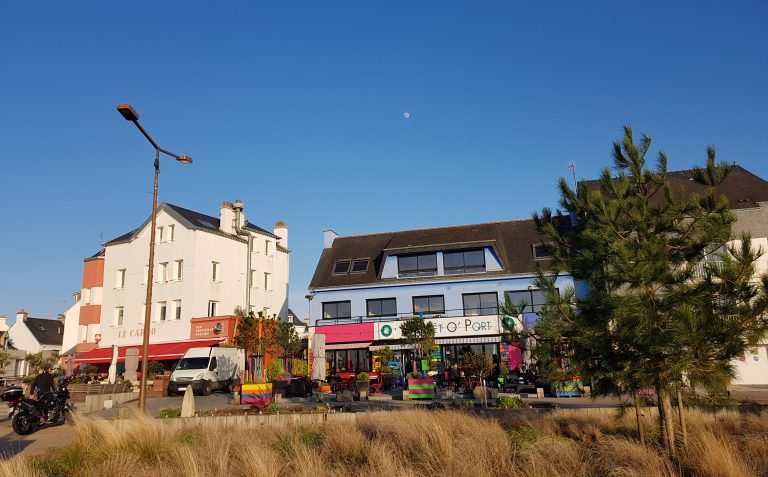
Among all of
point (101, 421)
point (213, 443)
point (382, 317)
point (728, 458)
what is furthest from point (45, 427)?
point (382, 317)

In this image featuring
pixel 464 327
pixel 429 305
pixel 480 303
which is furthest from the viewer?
pixel 429 305

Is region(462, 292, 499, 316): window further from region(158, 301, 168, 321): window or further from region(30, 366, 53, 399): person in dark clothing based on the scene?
region(30, 366, 53, 399): person in dark clothing

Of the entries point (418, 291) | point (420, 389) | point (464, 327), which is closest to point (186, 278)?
point (418, 291)

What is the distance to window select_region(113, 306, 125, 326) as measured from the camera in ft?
117

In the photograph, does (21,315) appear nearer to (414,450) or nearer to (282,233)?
(282,233)

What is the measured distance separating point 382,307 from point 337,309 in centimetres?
303

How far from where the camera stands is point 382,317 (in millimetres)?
32062

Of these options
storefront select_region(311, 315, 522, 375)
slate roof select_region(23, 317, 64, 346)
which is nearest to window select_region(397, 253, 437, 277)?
storefront select_region(311, 315, 522, 375)

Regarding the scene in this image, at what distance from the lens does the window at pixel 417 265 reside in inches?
1287

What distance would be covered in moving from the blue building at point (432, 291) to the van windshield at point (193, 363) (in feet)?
29.6

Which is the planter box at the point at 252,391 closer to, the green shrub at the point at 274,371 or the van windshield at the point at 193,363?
the van windshield at the point at 193,363

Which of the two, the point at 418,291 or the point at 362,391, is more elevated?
the point at 418,291

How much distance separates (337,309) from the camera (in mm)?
33312

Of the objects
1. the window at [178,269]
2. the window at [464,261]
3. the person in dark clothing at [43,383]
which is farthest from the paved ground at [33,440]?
the window at [464,261]
